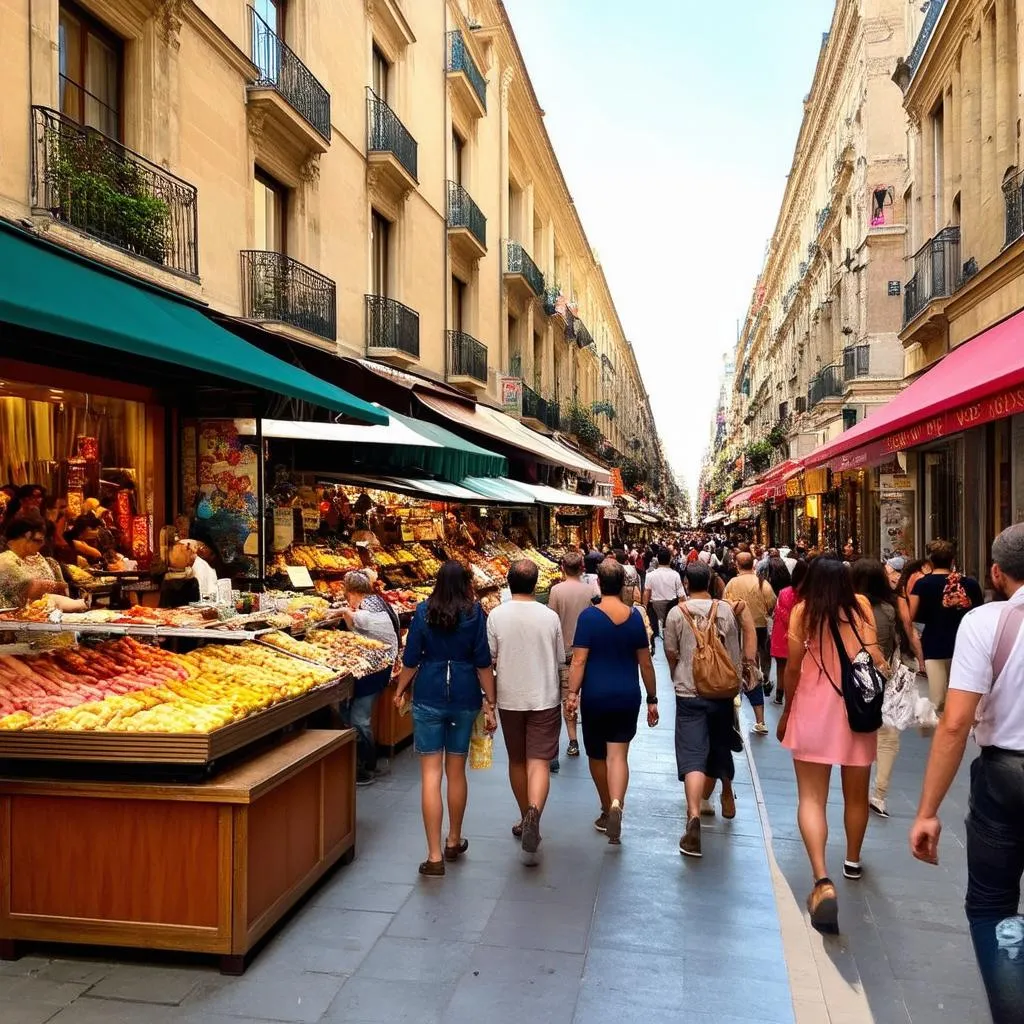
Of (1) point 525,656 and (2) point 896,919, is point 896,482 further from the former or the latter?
(2) point 896,919

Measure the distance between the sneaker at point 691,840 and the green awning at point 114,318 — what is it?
4.13 meters

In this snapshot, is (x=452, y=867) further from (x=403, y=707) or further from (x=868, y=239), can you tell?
(x=868, y=239)

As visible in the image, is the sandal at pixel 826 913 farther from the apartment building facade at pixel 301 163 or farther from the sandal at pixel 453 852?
the apartment building facade at pixel 301 163

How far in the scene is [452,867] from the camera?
5.20 meters

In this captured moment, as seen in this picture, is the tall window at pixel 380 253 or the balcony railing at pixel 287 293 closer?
the balcony railing at pixel 287 293

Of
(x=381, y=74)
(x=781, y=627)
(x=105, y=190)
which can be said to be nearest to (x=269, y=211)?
(x=105, y=190)

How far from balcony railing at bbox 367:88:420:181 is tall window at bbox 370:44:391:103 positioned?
615mm

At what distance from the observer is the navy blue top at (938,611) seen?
8.56 meters

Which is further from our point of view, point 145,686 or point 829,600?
point 145,686

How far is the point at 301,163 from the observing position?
13.0 meters

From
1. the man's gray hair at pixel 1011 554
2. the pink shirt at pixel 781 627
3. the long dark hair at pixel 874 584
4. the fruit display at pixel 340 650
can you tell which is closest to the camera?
the man's gray hair at pixel 1011 554

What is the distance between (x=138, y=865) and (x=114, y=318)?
3.03 meters

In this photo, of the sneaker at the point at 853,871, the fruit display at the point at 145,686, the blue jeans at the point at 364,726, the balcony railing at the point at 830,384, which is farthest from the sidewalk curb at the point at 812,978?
the balcony railing at the point at 830,384

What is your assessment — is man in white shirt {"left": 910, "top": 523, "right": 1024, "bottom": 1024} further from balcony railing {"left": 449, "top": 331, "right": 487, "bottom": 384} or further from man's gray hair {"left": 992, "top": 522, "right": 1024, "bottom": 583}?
balcony railing {"left": 449, "top": 331, "right": 487, "bottom": 384}
